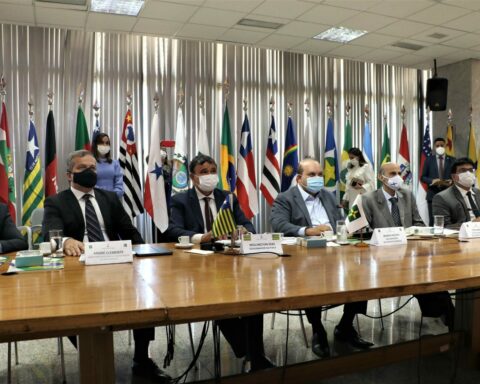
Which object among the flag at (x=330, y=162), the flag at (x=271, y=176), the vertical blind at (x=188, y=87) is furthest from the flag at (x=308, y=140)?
the flag at (x=271, y=176)

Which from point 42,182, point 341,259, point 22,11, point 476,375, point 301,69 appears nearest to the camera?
point 341,259

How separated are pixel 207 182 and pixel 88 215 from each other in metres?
0.80

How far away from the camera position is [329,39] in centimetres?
604

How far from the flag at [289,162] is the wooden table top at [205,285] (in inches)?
A: 150

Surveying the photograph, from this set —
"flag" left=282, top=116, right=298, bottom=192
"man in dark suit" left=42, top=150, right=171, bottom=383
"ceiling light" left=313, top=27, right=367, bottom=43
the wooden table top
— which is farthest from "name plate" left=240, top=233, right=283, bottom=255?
"ceiling light" left=313, top=27, right=367, bottom=43

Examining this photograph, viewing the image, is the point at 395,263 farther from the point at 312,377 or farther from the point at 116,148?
the point at 116,148

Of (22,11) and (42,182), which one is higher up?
(22,11)

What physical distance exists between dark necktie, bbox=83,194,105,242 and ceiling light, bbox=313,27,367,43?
415 centimetres

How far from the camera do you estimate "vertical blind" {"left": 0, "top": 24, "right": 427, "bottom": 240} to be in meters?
5.52

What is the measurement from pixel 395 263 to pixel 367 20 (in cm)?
416

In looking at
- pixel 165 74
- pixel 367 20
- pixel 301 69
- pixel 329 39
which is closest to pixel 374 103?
pixel 301 69

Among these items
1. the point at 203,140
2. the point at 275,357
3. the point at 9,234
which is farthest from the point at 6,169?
the point at 275,357

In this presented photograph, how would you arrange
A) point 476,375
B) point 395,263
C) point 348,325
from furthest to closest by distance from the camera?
1. point 348,325
2. point 476,375
3. point 395,263

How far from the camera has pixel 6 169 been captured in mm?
4848
